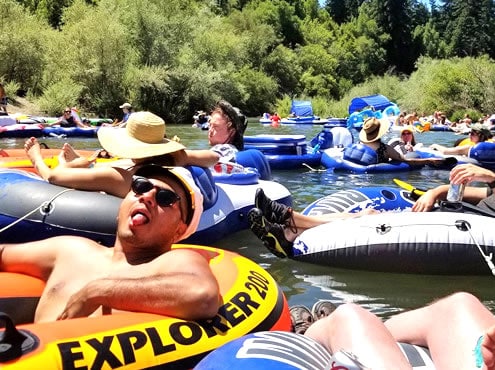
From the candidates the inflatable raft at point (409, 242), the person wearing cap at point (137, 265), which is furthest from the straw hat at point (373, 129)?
the person wearing cap at point (137, 265)

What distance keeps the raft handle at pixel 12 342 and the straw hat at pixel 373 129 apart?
745cm

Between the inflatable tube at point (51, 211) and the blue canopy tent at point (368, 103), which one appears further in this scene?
the blue canopy tent at point (368, 103)

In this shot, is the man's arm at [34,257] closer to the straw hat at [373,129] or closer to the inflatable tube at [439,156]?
the straw hat at [373,129]

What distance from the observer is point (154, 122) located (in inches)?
125

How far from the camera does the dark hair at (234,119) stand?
214 inches

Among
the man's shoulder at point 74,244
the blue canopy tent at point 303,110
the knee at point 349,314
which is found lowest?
the blue canopy tent at point 303,110

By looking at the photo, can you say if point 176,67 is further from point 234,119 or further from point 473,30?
point 473,30

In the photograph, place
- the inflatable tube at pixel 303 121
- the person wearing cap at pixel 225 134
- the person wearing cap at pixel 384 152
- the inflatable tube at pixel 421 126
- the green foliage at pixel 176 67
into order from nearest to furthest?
1. the person wearing cap at pixel 225 134
2. the person wearing cap at pixel 384 152
3. the inflatable tube at pixel 421 126
4. the green foliage at pixel 176 67
5. the inflatable tube at pixel 303 121

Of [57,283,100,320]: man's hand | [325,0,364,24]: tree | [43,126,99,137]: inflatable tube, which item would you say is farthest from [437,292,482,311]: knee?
[325,0,364,24]: tree

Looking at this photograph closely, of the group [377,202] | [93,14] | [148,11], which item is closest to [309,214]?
[377,202]

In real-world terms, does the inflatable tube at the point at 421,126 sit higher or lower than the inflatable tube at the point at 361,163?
lower

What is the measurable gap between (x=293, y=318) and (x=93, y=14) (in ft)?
81.0

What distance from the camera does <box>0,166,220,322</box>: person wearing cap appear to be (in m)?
2.07

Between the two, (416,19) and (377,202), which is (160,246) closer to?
(377,202)
